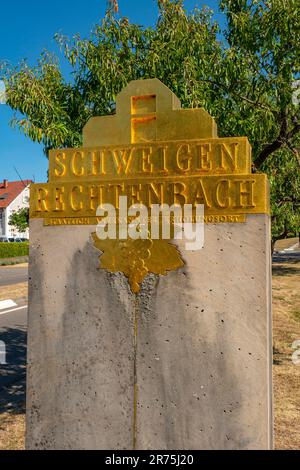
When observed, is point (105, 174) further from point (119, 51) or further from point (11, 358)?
point (11, 358)

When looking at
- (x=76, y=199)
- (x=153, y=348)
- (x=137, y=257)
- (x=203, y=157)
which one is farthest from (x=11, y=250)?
(x=203, y=157)

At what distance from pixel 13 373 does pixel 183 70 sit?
5.36 meters

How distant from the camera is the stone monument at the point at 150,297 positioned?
9.18ft

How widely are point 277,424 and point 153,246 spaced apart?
11.5 feet

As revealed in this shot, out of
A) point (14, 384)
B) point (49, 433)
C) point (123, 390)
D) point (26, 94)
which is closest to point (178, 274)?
point (123, 390)

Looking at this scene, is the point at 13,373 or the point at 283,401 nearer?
the point at 283,401

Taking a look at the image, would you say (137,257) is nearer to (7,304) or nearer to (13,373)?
(13,373)

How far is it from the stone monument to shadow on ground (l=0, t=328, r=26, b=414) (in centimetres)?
327

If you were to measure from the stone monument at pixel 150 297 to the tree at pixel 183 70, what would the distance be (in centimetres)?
190

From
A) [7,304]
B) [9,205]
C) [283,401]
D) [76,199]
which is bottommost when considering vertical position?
[283,401]

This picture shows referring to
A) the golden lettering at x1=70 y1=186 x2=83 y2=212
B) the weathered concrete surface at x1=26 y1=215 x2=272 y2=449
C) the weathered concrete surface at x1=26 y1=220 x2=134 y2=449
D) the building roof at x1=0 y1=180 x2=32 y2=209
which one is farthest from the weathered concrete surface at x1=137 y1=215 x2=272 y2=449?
the building roof at x1=0 y1=180 x2=32 y2=209

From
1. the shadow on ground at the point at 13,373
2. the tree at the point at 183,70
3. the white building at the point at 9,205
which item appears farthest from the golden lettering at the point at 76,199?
the white building at the point at 9,205

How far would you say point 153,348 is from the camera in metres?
2.93

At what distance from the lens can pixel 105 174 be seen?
10.3 ft
